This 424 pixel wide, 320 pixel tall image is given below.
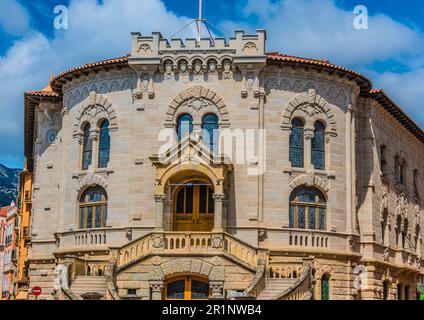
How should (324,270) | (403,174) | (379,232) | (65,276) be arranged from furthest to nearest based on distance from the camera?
1. (403,174)
2. (379,232)
3. (324,270)
4. (65,276)

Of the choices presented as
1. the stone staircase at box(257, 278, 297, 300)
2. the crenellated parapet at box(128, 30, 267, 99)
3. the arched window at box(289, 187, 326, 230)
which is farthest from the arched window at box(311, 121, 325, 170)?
the stone staircase at box(257, 278, 297, 300)

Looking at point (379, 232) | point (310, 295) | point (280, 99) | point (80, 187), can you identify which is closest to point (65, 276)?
point (80, 187)

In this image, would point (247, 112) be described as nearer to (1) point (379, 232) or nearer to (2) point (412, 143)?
(1) point (379, 232)

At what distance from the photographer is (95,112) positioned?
3862 centimetres

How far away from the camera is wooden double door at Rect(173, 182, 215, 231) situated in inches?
1412

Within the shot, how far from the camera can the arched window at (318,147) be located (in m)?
37.7

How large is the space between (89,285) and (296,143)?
12.0 m

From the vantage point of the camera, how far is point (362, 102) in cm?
4197

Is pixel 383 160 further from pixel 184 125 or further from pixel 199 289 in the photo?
pixel 199 289

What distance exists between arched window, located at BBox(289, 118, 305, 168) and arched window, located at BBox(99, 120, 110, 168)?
8.96m

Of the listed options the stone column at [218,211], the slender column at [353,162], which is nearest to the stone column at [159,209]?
the stone column at [218,211]

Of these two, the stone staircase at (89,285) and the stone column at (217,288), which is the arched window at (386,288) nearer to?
the stone column at (217,288)

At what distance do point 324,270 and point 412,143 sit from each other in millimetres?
17894

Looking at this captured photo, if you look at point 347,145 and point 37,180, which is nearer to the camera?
point 347,145
